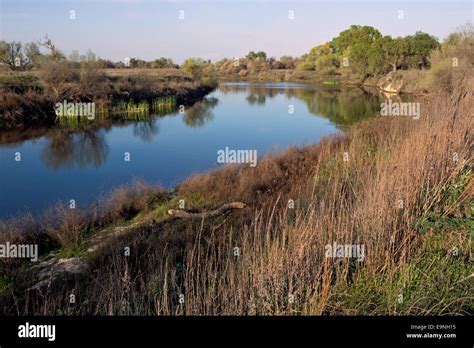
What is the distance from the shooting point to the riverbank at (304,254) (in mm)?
3342

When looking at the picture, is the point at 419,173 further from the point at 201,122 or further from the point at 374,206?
the point at 201,122

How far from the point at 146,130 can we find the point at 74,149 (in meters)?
5.62

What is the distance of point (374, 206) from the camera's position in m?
4.19

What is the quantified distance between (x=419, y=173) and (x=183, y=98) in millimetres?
33691

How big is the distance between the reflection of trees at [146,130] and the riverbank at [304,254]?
12.0m

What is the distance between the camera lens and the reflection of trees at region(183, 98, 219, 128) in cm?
2597

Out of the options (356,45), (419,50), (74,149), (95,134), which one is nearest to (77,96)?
(95,134)

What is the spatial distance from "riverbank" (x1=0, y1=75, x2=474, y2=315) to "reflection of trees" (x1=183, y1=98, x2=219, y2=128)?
17.2 meters

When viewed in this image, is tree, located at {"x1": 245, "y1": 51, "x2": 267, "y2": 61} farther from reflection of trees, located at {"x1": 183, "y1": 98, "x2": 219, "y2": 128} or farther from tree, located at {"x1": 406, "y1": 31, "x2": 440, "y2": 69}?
reflection of trees, located at {"x1": 183, "y1": 98, "x2": 219, "y2": 128}

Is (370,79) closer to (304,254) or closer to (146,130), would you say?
(146,130)

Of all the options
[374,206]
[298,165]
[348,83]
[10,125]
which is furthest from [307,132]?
[348,83]

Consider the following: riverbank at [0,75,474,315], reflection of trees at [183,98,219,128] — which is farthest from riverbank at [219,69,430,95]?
riverbank at [0,75,474,315]

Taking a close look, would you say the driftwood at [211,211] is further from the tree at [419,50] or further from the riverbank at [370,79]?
the tree at [419,50]

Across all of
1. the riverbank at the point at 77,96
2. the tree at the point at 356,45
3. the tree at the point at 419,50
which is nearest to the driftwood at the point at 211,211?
the riverbank at the point at 77,96
